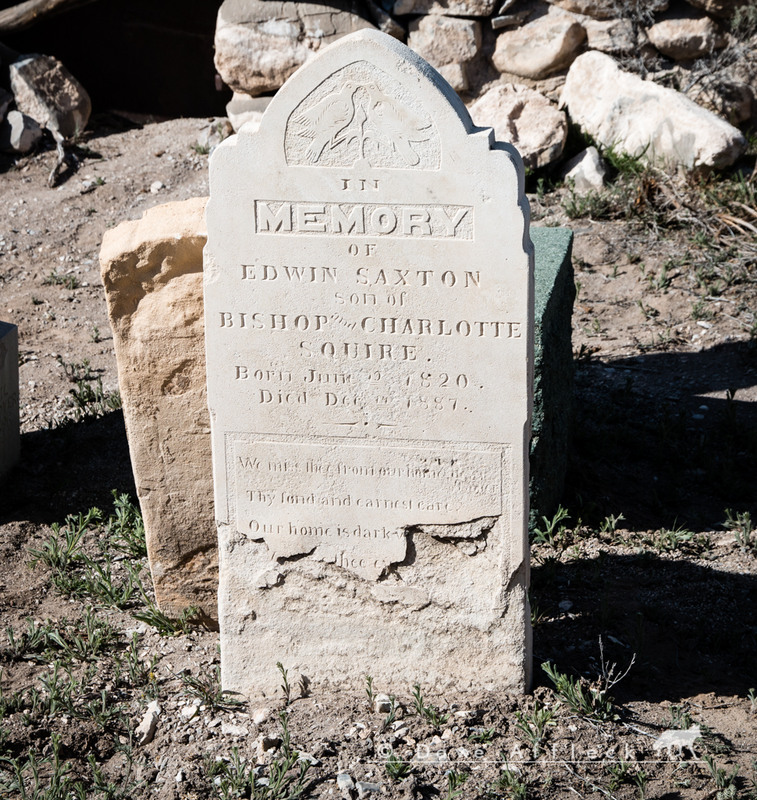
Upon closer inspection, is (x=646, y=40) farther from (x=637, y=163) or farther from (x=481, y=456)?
(x=481, y=456)

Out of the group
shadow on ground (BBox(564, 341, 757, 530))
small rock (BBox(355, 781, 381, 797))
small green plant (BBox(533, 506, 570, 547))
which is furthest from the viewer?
shadow on ground (BBox(564, 341, 757, 530))

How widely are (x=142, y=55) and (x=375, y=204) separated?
24.2 ft

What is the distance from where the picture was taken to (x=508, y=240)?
8.92ft

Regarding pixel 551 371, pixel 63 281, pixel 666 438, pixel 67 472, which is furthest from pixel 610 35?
pixel 67 472

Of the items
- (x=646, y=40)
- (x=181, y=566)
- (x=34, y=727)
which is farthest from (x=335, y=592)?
(x=646, y=40)

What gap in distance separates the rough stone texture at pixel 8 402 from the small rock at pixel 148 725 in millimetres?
1912

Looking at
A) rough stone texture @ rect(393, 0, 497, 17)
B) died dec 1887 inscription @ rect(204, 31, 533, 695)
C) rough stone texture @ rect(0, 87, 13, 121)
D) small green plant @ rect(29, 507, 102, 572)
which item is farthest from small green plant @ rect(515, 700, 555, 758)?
rough stone texture @ rect(0, 87, 13, 121)

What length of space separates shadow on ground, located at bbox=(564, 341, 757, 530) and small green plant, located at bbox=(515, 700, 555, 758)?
1.34m

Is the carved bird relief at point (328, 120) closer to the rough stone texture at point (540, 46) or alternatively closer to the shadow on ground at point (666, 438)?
the shadow on ground at point (666, 438)

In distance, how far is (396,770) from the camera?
2836mm

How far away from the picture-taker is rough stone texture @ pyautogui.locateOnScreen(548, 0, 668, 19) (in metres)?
7.48

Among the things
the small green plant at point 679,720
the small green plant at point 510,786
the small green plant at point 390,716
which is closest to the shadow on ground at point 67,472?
the small green plant at point 390,716

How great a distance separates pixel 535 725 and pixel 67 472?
2.66 m

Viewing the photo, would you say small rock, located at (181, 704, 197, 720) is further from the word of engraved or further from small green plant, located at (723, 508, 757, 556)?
small green plant, located at (723, 508, 757, 556)
